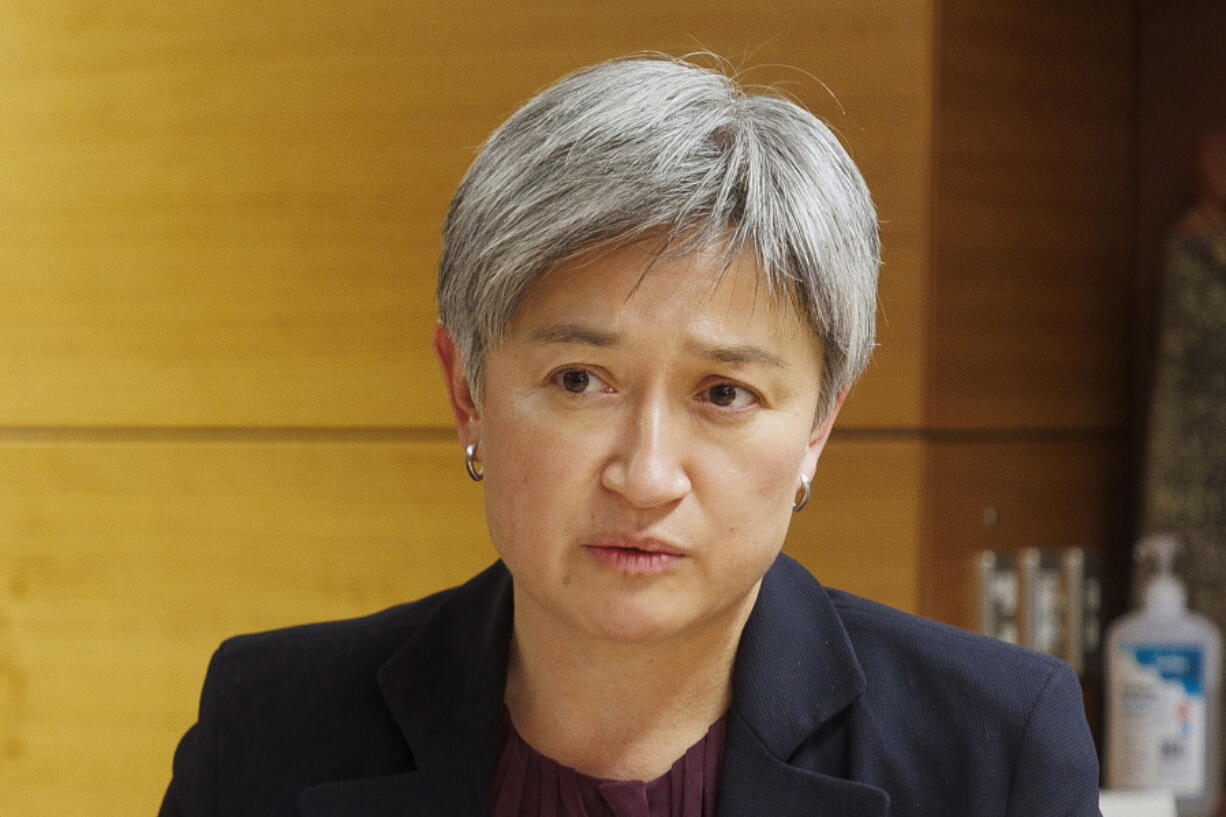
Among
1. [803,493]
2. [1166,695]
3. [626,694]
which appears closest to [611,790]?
[626,694]

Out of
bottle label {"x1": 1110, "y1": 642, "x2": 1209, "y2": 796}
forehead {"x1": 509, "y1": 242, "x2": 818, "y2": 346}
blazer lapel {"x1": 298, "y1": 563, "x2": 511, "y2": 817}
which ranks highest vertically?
forehead {"x1": 509, "y1": 242, "x2": 818, "y2": 346}

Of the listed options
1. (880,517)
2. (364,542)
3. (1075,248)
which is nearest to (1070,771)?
(880,517)

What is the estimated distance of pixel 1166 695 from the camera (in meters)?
2.05

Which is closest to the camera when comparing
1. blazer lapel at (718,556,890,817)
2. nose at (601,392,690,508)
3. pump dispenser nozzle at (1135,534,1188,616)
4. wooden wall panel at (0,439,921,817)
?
nose at (601,392,690,508)

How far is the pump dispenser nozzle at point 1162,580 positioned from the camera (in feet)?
6.76

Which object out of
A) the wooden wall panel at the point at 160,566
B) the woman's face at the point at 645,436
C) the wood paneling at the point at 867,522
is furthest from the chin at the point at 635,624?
the wooden wall panel at the point at 160,566

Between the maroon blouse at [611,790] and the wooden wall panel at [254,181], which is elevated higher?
the wooden wall panel at [254,181]

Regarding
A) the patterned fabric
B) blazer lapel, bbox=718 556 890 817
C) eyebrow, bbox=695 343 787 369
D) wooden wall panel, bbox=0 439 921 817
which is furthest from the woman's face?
the patterned fabric

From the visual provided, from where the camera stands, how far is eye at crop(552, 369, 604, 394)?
119 cm

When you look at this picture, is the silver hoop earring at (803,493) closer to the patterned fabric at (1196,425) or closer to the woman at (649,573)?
the woman at (649,573)

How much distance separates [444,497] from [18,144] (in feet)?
2.91

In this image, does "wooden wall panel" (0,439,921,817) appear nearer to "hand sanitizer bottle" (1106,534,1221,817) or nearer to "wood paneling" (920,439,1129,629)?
"wood paneling" (920,439,1129,629)

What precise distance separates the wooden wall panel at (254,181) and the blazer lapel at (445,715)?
72 cm

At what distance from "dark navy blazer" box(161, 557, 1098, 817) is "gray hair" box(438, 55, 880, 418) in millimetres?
250
